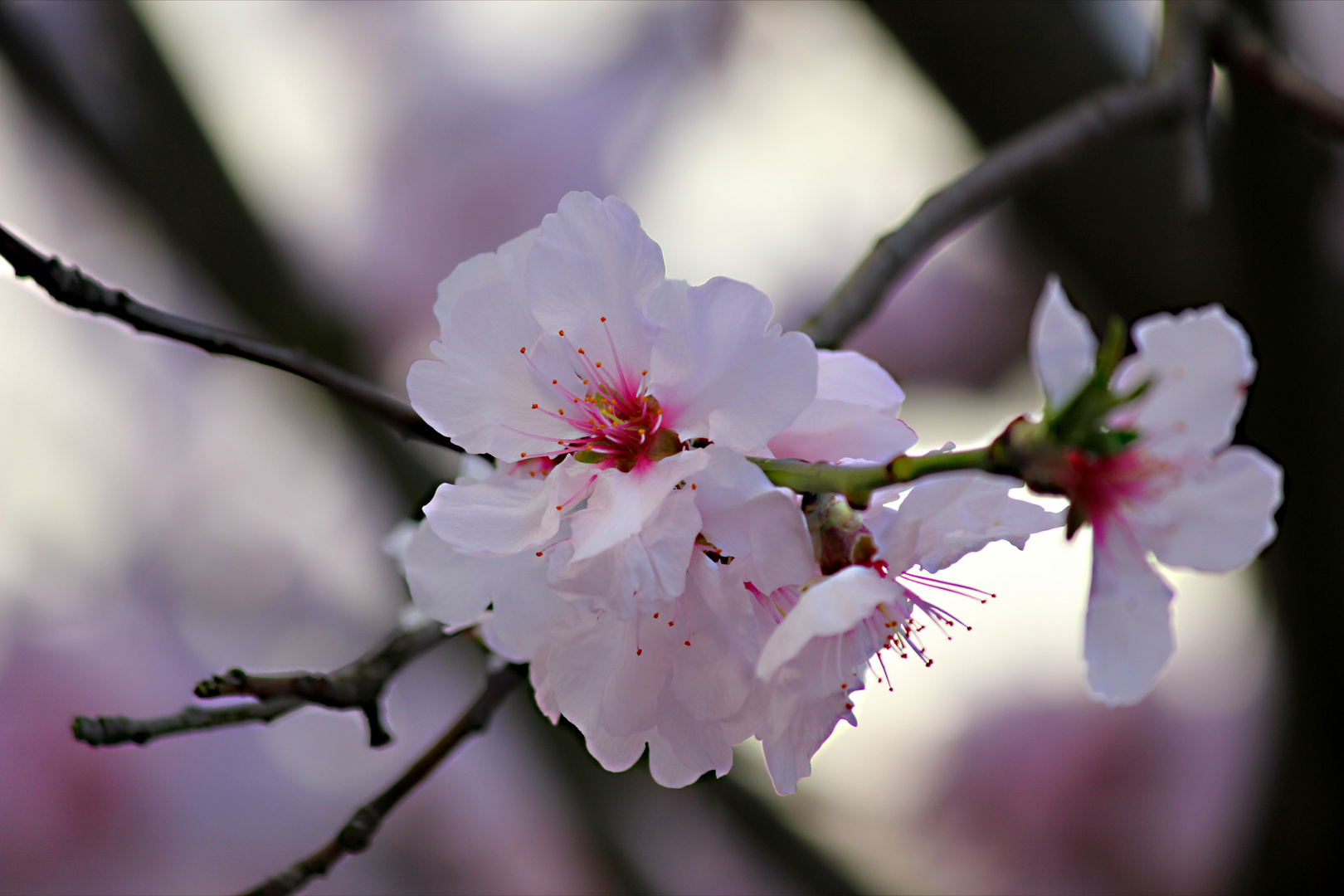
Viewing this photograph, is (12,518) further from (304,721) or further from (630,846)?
(630,846)

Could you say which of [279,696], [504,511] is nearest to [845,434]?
[504,511]

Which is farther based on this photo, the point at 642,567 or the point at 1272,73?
the point at 1272,73

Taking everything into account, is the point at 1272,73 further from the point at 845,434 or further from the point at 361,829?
the point at 361,829

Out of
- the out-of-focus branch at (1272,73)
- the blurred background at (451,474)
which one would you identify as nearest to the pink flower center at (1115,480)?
the out-of-focus branch at (1272,73)

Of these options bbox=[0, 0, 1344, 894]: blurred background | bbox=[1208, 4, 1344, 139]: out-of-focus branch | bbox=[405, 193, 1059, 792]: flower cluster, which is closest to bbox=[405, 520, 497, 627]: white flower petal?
bbox=[405, 193, 1059, 792]: flower cluster

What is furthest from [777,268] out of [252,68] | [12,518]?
[12,518]

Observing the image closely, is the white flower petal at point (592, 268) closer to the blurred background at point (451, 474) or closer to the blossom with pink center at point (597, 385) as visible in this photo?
the blossom with pink center at point (597, 385)
